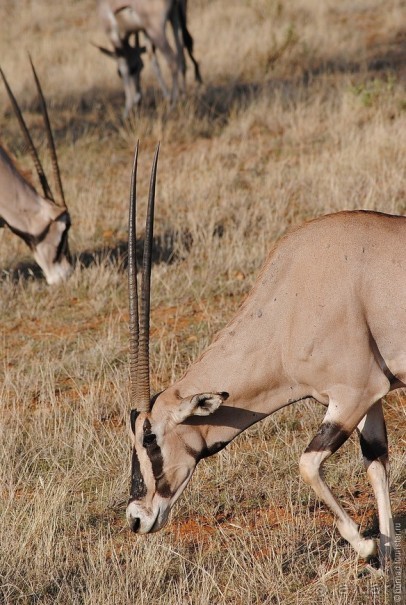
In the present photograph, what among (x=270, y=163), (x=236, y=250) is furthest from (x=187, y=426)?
(x=270, y=163)

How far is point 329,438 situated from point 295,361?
0.34 m

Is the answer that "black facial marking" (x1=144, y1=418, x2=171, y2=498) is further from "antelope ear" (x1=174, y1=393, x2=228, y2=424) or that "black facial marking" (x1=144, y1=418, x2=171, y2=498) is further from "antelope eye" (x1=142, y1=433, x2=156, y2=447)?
"antelope ear" (x1=174, y1=393, x2=228, y2=424)

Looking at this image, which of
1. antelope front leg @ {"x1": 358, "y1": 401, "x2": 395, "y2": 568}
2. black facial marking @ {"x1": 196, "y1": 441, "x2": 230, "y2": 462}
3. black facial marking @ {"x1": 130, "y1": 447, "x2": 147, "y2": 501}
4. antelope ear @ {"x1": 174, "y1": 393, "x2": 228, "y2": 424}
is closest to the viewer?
antelope ear @ {"x1": 174, "y1": 393, "x2": 228, "y2": 424}

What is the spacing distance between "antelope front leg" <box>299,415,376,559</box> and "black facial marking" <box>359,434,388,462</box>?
1.48 ft

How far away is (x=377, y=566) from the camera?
4352 millimetres

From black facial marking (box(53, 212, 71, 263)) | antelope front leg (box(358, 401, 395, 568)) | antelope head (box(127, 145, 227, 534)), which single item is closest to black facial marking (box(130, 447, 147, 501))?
antelope head (box(127, 145, 227, 534))

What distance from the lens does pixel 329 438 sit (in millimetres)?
4113

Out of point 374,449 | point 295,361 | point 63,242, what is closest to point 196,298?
point 63,242

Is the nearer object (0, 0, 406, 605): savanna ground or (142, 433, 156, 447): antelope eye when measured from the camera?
(142, 433, 156, 447): antelope eye

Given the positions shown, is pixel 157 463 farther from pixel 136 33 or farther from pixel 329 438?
pixel 136 33

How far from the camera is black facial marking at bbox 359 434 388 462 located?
457 cm

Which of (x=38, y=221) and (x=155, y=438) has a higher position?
(x=155, y=438)

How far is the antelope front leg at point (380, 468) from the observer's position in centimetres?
439

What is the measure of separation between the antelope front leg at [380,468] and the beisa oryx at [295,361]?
17 mm
